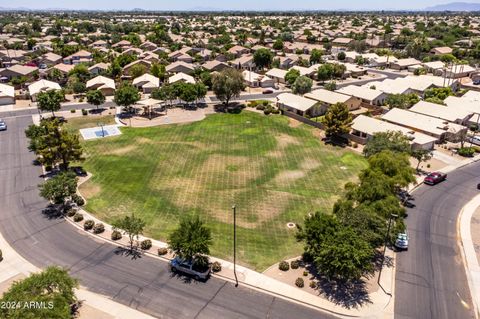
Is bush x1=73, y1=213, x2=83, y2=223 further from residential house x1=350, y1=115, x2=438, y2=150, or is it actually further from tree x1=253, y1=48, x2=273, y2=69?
tree x1=253, y1=48, x2=273, y2=69

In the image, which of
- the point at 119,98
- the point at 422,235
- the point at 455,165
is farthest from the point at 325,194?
the point at 119,98

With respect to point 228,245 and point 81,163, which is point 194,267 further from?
point 81,163

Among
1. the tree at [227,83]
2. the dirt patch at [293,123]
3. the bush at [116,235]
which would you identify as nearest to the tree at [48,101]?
the tree at [227,83]

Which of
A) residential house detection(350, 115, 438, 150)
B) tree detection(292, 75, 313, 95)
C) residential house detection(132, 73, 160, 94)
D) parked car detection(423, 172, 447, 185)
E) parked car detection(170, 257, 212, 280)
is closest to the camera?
parked car detection(170, 257, 212, 280)

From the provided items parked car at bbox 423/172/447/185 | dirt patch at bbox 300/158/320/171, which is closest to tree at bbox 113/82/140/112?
dirt patch at bbox 300/158/320/171

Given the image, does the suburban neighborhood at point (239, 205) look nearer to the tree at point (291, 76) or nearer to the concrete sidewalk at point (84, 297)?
the concrete sidewalk at point (84, 297)

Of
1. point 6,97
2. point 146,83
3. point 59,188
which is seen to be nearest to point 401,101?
point 146,83
